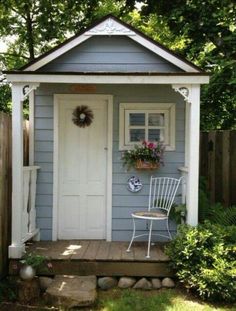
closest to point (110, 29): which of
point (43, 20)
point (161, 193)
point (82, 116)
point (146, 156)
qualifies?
point (82, 116)

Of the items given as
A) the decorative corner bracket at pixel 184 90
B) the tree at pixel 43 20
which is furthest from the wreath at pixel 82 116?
the tree at pixel 43 20

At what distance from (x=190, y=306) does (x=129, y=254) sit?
1.06 meters

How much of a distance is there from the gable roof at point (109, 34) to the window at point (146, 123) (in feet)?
2.56

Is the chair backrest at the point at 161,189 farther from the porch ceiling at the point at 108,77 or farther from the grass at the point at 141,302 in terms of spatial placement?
the porch ceiling at the point at 108,77

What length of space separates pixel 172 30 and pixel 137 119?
7.44 feet

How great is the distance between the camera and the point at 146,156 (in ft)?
18.6

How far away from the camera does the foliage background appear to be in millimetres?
6801

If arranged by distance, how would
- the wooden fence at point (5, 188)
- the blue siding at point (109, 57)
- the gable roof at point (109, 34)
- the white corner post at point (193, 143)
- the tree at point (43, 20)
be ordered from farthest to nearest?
the tree at point (43, 20) < the blue siding at point (109, 57) < the gable roof at point (109, 34) < the white corner post at point (193, 143) < the wooden fence at point (5, 188)

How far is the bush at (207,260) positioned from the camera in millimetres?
4352

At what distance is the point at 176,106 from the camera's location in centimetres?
585

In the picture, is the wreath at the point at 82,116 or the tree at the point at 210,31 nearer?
the wreath at the point at 82,116

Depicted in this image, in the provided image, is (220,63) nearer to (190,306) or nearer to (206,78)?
(206,78)

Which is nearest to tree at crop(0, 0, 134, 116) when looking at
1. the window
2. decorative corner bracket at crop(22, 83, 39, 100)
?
the window

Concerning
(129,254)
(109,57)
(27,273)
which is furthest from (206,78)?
(27,273)
